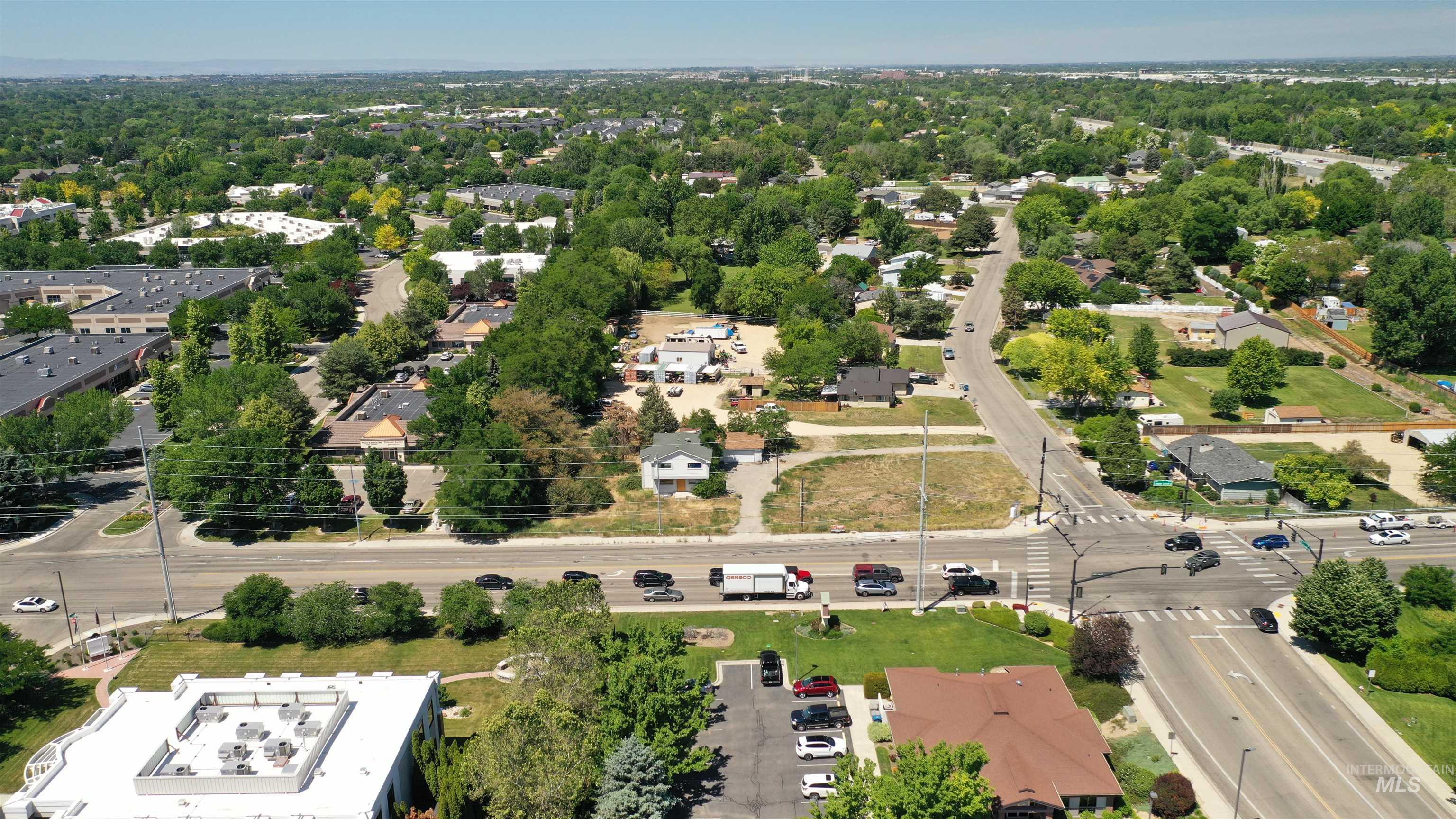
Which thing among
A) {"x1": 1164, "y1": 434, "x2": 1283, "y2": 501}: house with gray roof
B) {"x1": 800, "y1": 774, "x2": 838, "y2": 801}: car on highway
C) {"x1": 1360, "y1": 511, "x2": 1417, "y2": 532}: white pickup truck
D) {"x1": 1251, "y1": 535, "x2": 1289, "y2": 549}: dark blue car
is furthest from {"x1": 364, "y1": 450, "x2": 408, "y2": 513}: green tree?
{"x1": 1360, "y1": 511, "x2": 1417, "y2": 532}: white pickup truck

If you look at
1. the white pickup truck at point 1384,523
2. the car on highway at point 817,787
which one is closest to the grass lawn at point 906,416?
the white pickup truck at point 1384,523

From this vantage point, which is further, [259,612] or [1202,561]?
[1202,561]

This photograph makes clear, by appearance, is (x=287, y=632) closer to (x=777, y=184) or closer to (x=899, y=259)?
(x=899, y=259)

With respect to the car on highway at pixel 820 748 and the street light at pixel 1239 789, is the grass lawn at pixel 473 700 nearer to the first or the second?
the car on highway at pixel 820 748

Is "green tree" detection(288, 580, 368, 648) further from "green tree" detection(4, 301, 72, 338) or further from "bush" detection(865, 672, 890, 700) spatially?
"green tree" detection(4, 301, 72, 338)

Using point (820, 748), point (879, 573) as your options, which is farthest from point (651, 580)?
point (820, 748)

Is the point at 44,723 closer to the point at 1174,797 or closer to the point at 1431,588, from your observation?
the point at 1174,797
